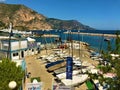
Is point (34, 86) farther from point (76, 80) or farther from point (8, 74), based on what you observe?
point (76, 80)

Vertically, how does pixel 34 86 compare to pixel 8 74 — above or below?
below

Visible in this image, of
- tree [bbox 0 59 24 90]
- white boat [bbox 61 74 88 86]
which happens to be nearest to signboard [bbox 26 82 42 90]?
tree [bbox 0 59 24 90]

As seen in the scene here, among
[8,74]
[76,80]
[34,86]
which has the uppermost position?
[8,74]

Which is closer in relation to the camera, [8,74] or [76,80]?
[8,74]

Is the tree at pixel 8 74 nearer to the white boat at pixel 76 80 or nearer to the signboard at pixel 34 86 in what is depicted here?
the signboard at pixel 34 86

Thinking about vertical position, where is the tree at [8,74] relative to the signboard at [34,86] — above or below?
above

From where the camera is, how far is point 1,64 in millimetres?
31734

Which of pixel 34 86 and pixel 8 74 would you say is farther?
pixel 8 74

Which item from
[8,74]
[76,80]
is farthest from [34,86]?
[76,80]

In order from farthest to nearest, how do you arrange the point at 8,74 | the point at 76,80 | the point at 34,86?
the point at 76,80 < the point at 8,74 < the point at 34,86

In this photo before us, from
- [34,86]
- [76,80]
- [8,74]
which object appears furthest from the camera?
[76,80]

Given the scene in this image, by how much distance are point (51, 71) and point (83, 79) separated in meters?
13.0

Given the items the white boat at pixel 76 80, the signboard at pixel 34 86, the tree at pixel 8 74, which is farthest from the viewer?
the white boat at pixel 76 80

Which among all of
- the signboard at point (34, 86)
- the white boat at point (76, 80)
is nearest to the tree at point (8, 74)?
the signboard at point (34, 86)
